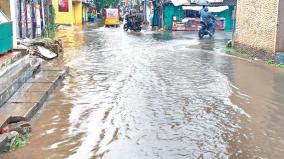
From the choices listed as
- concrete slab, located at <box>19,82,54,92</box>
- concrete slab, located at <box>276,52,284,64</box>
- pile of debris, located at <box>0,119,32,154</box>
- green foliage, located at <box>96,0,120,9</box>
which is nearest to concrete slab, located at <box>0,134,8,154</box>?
pile of debris, located at <box>0,119,32,154</box>

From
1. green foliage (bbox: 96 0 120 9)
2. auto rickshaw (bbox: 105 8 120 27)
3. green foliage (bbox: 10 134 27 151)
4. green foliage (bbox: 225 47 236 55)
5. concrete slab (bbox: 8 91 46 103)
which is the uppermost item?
green foliage (bbox: 96 0 120 9)

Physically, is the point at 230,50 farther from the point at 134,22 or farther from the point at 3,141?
the point at 134,22

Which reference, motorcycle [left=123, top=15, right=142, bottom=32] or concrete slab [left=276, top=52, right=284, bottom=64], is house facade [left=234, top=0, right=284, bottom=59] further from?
motorcycle [left=123, top=15, right=142, bottom=32]

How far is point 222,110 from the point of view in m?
8.56

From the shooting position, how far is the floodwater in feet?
20.5

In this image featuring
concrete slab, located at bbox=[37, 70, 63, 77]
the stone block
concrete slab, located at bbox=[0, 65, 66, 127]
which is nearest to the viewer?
concrete slab, located at bbox=[0, 65, 66, 127]

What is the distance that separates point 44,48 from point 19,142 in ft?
34.7

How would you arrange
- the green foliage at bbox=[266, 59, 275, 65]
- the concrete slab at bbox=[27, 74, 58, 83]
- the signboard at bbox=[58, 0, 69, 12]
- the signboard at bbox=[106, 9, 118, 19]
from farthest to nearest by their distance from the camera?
the signboard at bbox=[58, 0, 69, 12], the signboard at bbox=[106, 9, 118, 19], the green foliage at bbox=[266, 59, 275, 65], the concrete slab at bbox=[27, 74, 58, 83]

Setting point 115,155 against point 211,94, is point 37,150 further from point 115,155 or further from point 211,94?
point 211,94

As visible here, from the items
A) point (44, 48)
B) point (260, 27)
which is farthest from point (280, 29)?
point (44, 48)

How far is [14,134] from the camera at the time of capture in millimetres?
6469

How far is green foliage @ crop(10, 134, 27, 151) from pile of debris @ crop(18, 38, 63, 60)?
8.67 metres

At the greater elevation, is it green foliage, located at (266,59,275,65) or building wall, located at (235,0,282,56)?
building wall, located at (235,0,282,56)

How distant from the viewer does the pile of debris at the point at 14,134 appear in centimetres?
615
